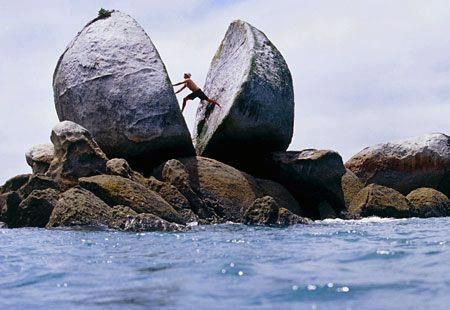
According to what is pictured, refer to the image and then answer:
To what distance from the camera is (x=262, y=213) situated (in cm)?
1777

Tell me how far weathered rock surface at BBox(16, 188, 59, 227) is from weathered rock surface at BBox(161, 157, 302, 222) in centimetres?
308

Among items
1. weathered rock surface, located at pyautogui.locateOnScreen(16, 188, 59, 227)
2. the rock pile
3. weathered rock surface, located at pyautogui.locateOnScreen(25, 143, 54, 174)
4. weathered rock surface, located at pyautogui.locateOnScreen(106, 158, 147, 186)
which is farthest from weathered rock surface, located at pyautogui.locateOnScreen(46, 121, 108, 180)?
weathered rock surface, located at pyautogui.locateOnScreen(25, 143, 54, 174)

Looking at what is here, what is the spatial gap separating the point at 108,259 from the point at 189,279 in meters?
2.50

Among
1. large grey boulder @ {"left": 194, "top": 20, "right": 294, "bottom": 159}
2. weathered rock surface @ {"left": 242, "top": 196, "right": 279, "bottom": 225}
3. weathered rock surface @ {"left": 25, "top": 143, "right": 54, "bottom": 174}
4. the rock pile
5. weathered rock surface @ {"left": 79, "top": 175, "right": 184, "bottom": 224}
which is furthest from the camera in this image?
weathered rock surface @ {"left": 25, "top": 143, "right": 54, "bottom": 174}

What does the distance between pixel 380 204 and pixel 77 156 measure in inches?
314

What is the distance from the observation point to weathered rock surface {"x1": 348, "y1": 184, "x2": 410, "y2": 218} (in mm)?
21031

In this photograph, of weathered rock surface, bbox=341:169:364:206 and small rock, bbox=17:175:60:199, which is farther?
weathered rock surface, bbox=341:169:364:206

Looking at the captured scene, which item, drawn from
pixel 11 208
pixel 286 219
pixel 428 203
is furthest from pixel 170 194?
pixel 428 203

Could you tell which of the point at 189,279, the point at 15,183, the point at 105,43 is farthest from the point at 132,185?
the point at 189,279

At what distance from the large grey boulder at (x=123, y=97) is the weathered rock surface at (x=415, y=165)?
22.5 ft

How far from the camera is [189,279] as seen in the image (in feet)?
26.9

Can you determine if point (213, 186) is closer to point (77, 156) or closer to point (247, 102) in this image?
point (247, 102)

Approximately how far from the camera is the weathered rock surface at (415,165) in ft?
Answer: 81.6

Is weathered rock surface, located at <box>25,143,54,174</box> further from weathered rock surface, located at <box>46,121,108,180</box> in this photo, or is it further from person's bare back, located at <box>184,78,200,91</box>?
person's bare back, located at <box>184,78,200,91</box>
